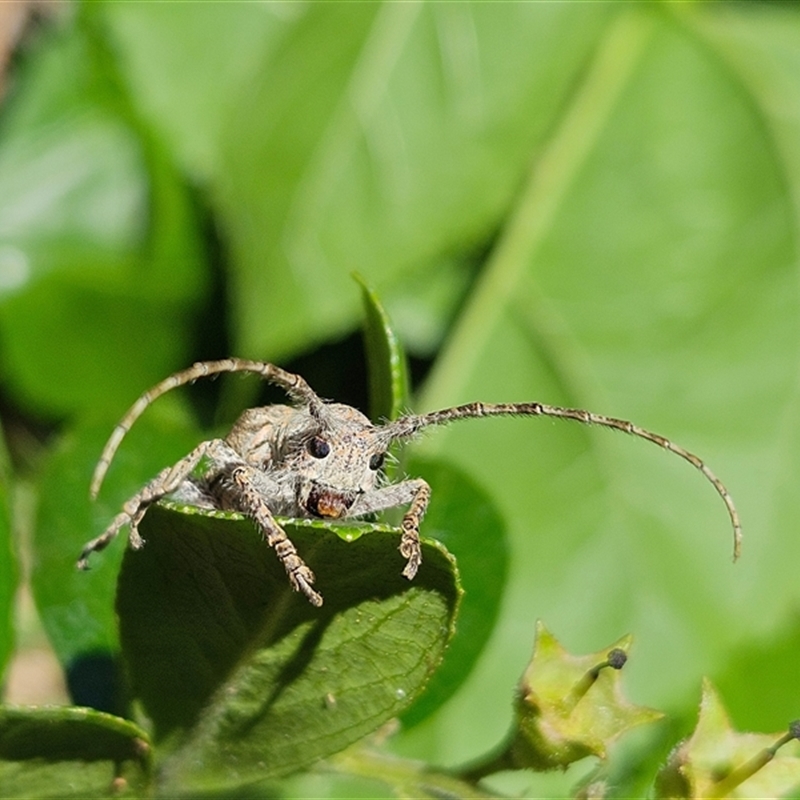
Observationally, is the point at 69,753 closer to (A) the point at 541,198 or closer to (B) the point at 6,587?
(B) the point at 6,587

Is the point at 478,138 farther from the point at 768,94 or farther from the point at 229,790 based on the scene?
the point at 229,790

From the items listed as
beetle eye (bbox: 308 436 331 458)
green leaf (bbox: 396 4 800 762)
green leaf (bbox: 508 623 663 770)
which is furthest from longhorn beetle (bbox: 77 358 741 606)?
green leaf (bbox: 396 4 800 762)

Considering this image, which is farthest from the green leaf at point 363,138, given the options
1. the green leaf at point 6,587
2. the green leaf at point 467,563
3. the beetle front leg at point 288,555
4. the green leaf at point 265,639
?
the beetle front leg at point 288,555

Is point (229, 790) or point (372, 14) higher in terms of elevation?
point (372, 14)

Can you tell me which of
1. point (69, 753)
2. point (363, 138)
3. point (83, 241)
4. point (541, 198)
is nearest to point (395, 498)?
point (69, 753)

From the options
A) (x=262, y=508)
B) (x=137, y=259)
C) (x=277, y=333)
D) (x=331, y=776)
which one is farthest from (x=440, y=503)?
(x=137, y=259)

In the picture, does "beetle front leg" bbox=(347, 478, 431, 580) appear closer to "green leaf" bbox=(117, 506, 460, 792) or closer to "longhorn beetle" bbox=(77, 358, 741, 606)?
"longhorn beetle" bbox=(77, 358, 741, 606)

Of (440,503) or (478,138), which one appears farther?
(478,138)

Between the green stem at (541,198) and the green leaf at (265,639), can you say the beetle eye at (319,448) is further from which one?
the green stem at (541,198)
